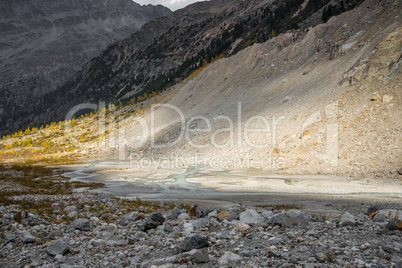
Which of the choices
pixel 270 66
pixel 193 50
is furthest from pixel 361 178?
pixel 193 50

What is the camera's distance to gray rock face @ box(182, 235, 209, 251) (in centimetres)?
648

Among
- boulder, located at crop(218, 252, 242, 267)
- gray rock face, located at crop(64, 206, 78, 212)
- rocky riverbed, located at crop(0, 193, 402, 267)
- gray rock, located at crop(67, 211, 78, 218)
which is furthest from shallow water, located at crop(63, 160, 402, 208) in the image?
boulder, located at crop(218, 252, 242, 267)

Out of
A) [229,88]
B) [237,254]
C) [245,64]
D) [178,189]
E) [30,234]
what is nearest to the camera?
[237,254]

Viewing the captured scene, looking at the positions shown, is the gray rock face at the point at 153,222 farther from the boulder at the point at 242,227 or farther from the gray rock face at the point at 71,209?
the gray rock face at the point at 71,209

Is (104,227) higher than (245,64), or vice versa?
(245,64)

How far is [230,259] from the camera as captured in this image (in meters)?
5.57

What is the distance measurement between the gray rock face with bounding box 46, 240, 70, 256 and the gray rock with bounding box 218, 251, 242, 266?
4731 mm

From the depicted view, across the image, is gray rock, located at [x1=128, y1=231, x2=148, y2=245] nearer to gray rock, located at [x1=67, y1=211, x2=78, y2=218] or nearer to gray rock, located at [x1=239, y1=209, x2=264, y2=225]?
gray rock, located at [x1=239, y1=209, x2=264, y2=225]

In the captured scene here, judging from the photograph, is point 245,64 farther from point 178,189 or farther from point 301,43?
point 178,189

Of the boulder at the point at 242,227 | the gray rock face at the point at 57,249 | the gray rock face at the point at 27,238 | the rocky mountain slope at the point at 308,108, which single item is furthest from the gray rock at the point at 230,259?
the rocky mountain slope at the point at 308,108

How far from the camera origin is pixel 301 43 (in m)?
53.6

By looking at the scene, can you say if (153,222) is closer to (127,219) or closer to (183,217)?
(183,217)

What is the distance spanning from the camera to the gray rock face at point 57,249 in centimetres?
677

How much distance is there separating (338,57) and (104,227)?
4421 cm
